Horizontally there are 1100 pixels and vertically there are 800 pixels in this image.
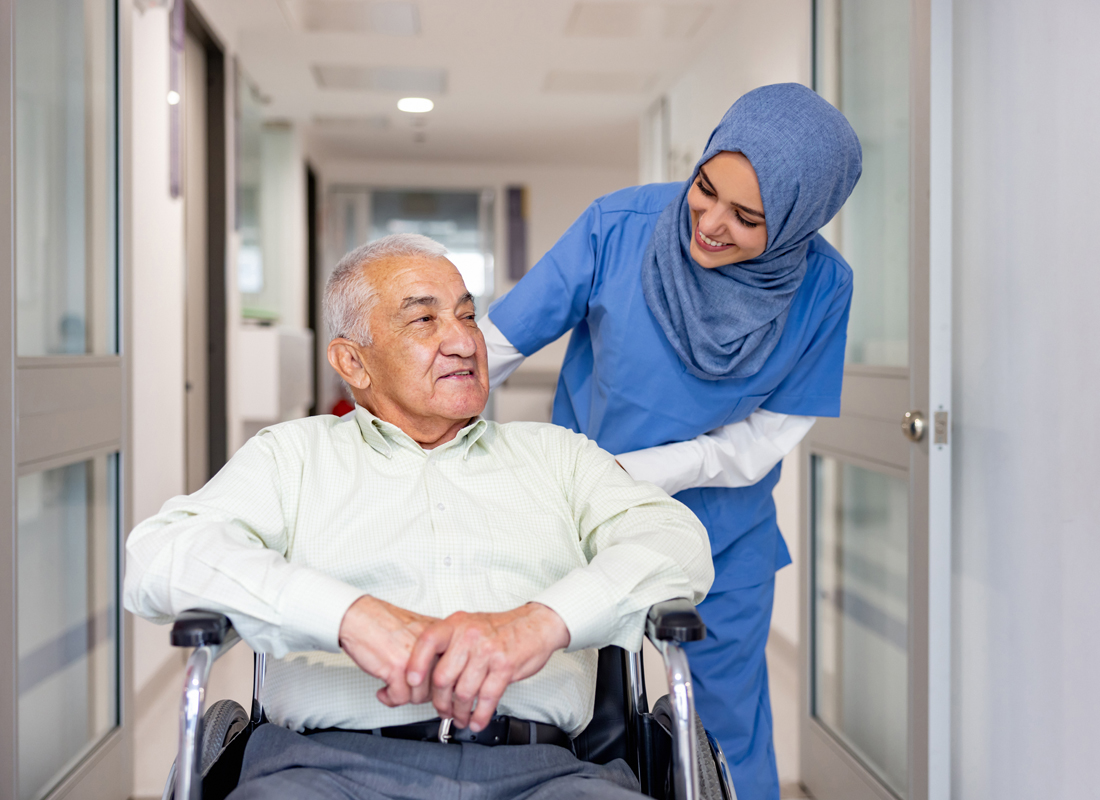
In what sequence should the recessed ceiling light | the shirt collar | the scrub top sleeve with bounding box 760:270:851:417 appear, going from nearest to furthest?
Answer: the shirt collar, the scrub top sleeve with bounding box 760:270:851:417, the recessed ceiling light

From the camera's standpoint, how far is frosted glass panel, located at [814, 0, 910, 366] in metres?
1.96

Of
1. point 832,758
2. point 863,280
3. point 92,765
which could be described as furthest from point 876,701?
point 92,765

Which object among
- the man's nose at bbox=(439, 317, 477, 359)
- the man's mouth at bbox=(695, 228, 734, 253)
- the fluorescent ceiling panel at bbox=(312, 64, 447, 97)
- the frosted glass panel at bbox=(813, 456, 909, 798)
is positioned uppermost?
the fluorescent ceiling panel at bbox=(312, 64, 447, 97)

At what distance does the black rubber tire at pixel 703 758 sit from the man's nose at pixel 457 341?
0.55 metres

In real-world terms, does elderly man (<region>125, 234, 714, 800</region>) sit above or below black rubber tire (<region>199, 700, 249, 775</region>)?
above

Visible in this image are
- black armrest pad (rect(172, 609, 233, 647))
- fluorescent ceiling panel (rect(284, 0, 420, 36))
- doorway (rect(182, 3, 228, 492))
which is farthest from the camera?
fluorescent ceiling panel (rect(284, 0, 420, 36))

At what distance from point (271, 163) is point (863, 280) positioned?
15.9 feet

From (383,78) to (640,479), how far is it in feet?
14.3

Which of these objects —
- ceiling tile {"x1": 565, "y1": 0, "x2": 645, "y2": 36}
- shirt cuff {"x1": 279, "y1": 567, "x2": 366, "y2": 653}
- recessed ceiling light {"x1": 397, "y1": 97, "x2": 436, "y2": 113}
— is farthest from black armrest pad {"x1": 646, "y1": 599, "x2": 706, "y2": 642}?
recessed ceiling light {"x1": 397, "y1": 97, "x2": 436, "y2": 113}

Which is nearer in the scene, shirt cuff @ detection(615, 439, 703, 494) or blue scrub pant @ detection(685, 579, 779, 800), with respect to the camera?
shirt cuff @ detection(615, 439, 703, 494)

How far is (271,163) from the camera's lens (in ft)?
20.1

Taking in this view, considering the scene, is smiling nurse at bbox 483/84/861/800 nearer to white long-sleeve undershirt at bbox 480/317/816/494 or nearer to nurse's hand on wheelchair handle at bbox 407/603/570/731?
white long-sleeve undershirt at bbox 480/317/816/494

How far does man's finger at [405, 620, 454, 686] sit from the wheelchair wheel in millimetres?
280
